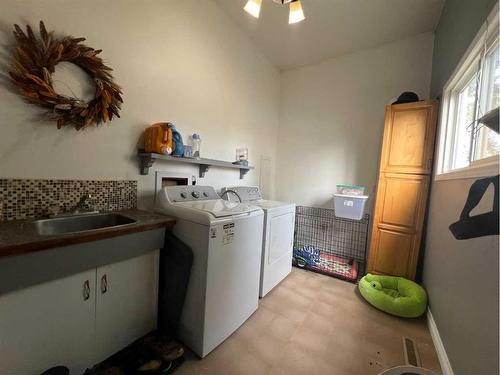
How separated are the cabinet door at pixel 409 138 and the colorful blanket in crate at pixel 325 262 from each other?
4.34ft

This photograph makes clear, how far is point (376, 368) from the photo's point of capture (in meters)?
1.42

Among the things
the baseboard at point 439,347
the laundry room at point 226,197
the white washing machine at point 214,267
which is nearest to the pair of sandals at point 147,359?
the laundry room at point 226,197

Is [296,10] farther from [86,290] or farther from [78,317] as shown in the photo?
[78,317]

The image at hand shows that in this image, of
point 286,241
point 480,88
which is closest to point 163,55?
point 286,241

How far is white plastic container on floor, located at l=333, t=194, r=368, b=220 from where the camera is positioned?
2615mm

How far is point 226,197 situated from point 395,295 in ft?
6.72

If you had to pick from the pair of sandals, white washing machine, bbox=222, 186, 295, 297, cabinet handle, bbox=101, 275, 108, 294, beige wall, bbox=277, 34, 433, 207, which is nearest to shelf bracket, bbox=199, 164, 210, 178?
white washing machine, bbox=222, 186, 295, 297

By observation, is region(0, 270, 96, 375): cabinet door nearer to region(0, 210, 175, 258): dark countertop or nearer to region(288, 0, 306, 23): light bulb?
region(0, 210, 175, 258): dark countertop

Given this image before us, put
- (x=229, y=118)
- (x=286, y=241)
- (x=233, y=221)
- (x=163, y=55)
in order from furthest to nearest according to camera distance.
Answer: (x=229, y=118), (x=286, y=241), (x=163, y=55), (x=233, y=221)

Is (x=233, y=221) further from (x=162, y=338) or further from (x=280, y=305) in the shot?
(x=280, y=305)

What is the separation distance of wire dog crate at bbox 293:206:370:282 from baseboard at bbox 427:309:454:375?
827 millimetres

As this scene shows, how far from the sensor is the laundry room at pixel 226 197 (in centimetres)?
109

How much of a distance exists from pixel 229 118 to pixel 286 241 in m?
1.63

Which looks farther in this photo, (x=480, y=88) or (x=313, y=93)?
(x=313, y=93)
